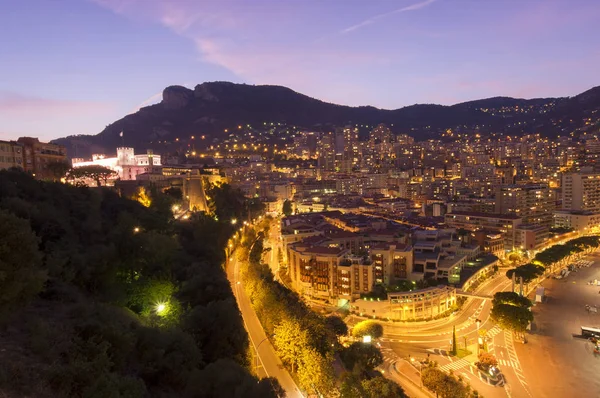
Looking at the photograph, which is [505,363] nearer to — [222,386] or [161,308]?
[161,308]

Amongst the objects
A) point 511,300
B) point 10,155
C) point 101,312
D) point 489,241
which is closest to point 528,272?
point 511,300

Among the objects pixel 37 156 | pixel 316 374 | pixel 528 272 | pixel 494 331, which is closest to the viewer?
pixel 316 374

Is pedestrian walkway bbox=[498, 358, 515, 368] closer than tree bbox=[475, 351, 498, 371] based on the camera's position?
No

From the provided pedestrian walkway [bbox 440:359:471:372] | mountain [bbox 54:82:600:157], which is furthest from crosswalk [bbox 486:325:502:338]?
mountain [bbox 54:82:600:157]

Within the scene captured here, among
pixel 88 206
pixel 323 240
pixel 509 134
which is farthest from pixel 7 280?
pixel 509 134

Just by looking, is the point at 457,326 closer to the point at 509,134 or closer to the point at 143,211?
the point at 143,211

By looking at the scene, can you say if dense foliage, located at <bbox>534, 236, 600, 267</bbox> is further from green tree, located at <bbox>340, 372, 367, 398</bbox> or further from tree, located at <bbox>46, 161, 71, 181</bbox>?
tree, located at <bbox>46, 161, 71, 181</bbox>
